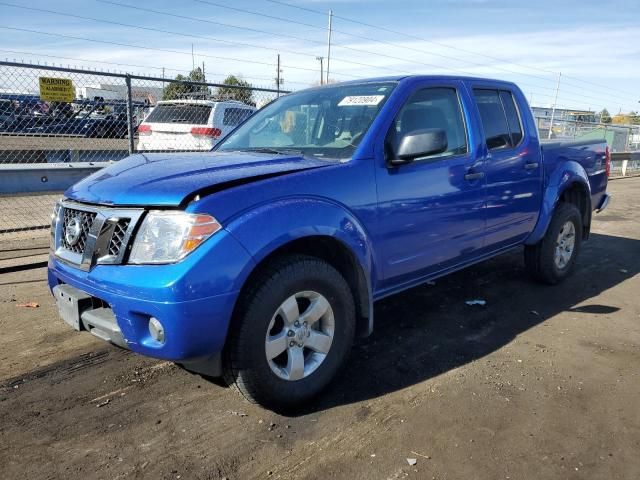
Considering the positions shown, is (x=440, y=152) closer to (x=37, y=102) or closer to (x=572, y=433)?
(x=572, y=433)

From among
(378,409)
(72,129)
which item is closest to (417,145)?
(378,409)

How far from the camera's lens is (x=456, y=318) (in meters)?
4.37

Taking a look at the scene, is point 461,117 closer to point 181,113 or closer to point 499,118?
point 499,118

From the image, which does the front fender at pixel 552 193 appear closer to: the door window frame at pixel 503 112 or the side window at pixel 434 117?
the door window frame at pixel 503 112

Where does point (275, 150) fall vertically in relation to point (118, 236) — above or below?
above

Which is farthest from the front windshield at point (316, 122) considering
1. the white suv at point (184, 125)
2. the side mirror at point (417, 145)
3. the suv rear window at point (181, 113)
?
the suv rear window at point (181, 113)

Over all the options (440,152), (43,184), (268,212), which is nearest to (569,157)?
(440,152)

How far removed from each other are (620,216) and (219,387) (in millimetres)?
8891

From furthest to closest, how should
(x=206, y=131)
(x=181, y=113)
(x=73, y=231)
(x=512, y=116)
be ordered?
1. (x=181, y=113)
2. (x=206, y=131)
3. (x=512, y=116)
4. (x=73, y=231)

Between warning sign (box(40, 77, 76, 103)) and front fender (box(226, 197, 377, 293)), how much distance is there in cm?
443

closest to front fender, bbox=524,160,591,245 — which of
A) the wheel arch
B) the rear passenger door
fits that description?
the rear passenger door

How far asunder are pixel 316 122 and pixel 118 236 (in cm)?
174

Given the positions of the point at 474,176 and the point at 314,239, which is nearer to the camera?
the point at 314,239

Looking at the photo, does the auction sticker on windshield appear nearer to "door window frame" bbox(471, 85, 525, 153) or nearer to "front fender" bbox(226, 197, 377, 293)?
"front fender" bbox(226, 197, 377, 293)
